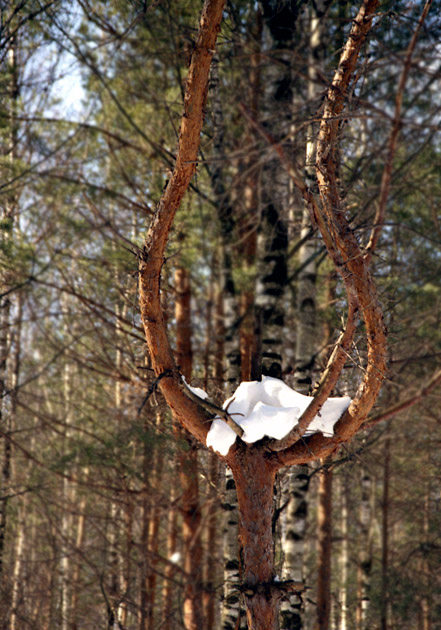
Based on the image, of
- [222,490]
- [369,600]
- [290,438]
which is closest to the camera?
[290,438]

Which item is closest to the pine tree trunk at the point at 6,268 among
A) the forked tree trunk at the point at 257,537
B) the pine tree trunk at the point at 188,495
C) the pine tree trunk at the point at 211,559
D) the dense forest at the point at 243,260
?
the dense forest at the point at 243,260

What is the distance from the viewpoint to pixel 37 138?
31.4 feet

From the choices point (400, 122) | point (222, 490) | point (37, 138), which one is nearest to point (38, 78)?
point (37, 138)

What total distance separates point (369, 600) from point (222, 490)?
6133mm

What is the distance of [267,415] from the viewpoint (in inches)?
135

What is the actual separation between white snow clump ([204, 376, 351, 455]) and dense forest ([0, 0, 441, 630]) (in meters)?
0.02

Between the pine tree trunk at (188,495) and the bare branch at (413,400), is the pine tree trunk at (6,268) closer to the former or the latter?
the pine tree trunk at (188,495)

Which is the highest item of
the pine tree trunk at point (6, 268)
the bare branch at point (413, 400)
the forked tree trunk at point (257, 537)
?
the pine tree trunk at point (6, 268)

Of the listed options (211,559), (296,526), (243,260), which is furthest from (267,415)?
(211,559)

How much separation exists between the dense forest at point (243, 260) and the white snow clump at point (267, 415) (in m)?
0.02

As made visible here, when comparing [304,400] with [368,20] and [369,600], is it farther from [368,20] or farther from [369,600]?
[369,600]

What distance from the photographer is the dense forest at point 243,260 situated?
308cm

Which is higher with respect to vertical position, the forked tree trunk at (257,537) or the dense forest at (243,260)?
the dense forest at (243,260)

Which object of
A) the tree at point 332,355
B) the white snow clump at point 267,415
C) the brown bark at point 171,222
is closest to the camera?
the tree at point 332,355
